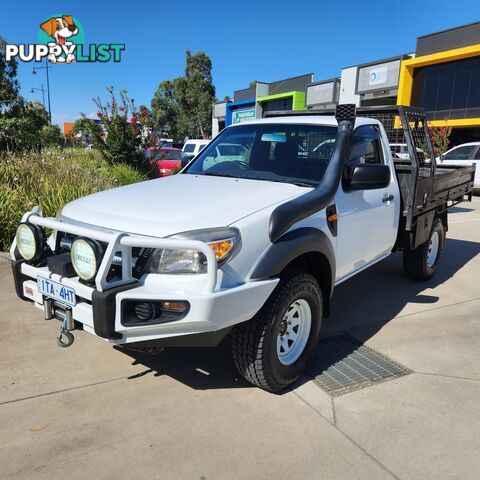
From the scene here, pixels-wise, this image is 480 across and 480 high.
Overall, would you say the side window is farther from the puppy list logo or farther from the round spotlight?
the puppy list logo

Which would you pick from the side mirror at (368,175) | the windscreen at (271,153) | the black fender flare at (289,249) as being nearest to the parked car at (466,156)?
the windscreen at (271,153)

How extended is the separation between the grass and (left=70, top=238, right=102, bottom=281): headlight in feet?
13.2

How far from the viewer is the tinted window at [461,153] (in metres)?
15.6

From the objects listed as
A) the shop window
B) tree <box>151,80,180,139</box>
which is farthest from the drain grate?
tree <box>151,80,180,139</box>

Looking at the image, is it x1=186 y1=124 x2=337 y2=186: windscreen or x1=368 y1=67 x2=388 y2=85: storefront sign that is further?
x1=368 y1=67 x2=388 y2=85: storefront sign

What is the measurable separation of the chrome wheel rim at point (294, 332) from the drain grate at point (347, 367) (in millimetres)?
292

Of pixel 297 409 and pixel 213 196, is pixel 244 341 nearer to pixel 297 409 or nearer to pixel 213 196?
pixel 297 409

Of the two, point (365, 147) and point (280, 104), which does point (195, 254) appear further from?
point (280, 104)

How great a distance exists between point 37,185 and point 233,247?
533cm

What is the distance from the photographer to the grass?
6144 mm

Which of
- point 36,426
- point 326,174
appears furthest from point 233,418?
point 326,174

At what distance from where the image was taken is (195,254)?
244cm

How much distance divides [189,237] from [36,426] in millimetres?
1453

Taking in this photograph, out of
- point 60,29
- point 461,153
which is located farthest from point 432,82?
point 60,29
